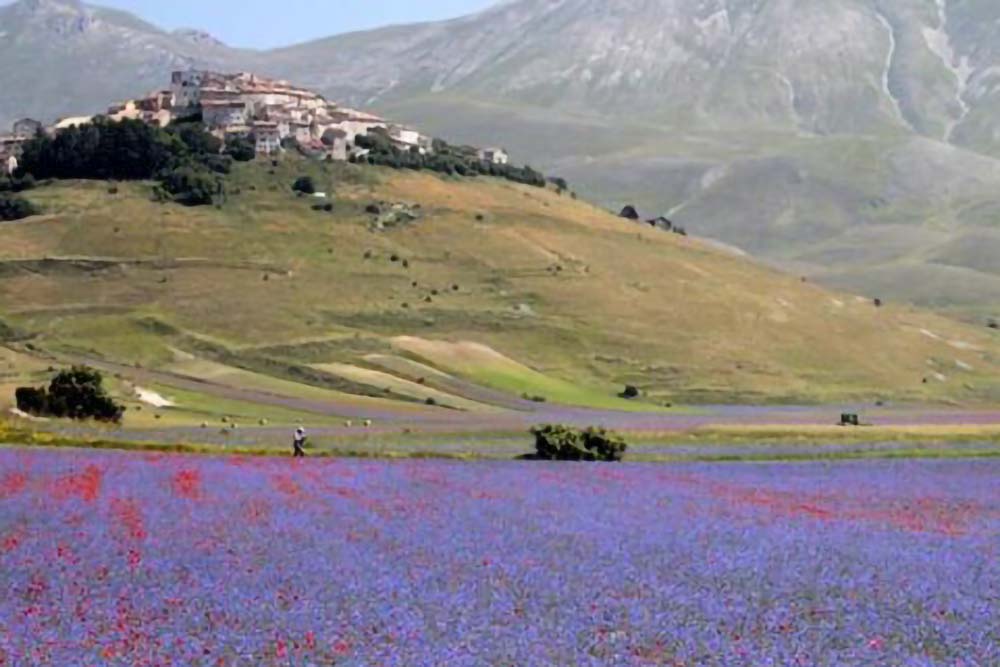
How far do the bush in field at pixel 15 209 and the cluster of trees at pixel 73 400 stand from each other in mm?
103860

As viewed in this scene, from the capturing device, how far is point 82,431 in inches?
2657

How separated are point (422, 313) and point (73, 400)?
75.9m

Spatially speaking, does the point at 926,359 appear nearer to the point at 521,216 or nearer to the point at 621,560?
the point at 521,216

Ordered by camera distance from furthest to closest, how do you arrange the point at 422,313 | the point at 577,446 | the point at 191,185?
the point at 191,185
the point at 422,313
the point at 577,446

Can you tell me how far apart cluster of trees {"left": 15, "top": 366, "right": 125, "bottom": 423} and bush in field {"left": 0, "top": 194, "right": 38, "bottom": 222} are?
341 ft

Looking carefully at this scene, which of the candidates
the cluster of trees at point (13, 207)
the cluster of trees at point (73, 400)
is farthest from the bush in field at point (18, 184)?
the cluster of trees at point (73, 400)

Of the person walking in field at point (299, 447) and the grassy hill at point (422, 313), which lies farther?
the grassy hill at point (422, 313)

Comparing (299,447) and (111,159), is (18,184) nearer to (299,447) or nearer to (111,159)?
(111,159)

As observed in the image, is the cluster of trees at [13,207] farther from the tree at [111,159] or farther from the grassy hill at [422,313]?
the tree at [111,159]

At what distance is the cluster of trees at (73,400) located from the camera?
3103 inches

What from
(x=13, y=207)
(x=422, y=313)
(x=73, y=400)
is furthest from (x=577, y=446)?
(x=13, y=207)

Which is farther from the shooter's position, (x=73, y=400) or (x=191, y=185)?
(x=191, y=185)

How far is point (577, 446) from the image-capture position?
207 ft

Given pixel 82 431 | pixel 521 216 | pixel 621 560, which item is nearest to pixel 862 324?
pixel 521 216
